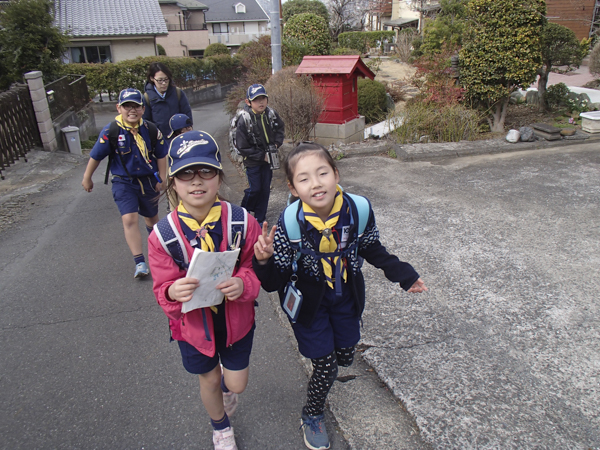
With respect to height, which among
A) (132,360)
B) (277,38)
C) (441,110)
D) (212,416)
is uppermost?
(277,38)

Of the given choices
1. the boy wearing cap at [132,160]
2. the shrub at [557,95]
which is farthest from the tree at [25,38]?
the shrub at [557,95]

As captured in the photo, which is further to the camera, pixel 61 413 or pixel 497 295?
pixel 497 295

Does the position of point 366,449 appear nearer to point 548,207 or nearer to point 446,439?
point 446,439

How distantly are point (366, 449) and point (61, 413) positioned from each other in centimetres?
178

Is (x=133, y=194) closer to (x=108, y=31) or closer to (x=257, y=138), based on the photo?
(x=257, y=138)

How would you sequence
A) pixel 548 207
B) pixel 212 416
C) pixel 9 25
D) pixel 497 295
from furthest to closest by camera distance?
pixel 9 25
pixel 548 207
pixel 497 295
pixel 212 416

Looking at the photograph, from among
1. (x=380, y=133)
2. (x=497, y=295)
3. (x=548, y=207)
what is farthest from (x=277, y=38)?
(x=497, y=295)

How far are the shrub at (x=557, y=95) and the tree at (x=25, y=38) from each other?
1268cm

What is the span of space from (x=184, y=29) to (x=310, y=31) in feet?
114

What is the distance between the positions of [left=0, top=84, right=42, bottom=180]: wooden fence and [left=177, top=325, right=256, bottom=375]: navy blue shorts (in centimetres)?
734

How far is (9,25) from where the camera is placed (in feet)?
35.9

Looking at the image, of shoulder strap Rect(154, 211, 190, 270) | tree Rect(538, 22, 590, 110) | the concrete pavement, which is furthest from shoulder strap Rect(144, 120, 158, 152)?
tree Rect(538, 22, 590, 110)

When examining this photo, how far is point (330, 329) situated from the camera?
7.11 ft

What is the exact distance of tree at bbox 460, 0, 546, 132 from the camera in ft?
26.1
